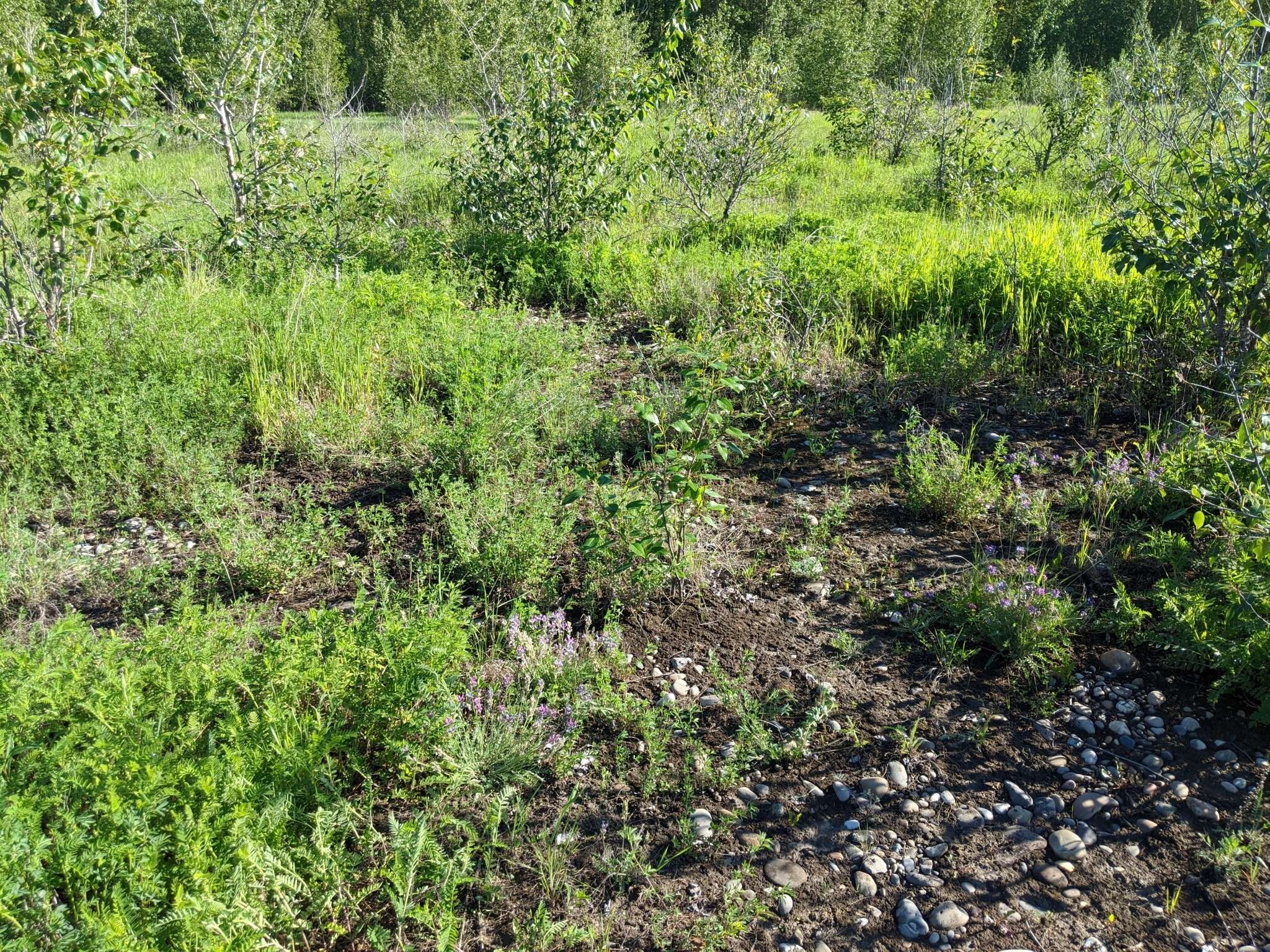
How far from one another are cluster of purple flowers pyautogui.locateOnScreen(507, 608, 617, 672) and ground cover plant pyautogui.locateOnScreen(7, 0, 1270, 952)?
0.02m

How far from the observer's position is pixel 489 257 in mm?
7879

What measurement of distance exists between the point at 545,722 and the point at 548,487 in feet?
5.46

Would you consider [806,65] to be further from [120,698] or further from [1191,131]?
[120,698]

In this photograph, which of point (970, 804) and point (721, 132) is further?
point (721, 132)

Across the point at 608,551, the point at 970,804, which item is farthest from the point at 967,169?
the point at 970,804

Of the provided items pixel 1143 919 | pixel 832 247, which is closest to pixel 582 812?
pixel 1143 919

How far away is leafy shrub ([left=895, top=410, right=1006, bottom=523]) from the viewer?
13.7 ft

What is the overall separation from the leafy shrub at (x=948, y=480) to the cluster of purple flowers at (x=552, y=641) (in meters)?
1.84

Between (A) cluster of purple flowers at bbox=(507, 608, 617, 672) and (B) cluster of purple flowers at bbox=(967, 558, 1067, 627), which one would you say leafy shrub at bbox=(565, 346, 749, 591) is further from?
(B) cluster of purple flowers at bbox=(967, 558, 1067, 627)

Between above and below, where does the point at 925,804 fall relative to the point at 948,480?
below

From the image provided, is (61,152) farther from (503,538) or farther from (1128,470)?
(1128,470)

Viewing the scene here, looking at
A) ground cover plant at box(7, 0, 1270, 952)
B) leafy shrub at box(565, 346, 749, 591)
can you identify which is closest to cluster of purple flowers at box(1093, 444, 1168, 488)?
ground cover plant at box(7, 0, 1270, 952)

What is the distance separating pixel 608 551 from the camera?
376 centimetres

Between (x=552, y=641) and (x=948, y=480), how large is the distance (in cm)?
214
